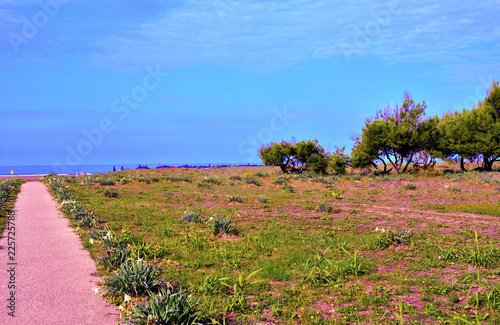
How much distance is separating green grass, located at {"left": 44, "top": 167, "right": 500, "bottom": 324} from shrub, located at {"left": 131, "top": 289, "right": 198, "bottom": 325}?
0.66 ft

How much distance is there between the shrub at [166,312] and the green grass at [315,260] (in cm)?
20

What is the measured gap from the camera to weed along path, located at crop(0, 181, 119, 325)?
539 cm

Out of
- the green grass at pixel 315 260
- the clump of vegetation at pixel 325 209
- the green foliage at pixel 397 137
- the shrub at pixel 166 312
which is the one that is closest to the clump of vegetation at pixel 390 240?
Answer: the green grass at pixel 315 260

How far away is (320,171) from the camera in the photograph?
40031 millimetres

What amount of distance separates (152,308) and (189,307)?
1.60 ft

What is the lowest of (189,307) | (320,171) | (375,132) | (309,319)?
(309,319)

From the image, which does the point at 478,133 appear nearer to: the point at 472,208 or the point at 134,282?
the point at 472,208

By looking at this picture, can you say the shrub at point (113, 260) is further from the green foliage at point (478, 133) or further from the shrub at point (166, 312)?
the green foliage at point (478, 133)

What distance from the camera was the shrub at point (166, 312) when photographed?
4.79m

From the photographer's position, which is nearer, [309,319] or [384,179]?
[309,319]

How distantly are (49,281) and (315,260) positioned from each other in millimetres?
5275

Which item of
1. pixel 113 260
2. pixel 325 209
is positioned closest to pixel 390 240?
pixel 325 209

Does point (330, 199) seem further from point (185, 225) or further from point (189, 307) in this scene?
point (189, 307)

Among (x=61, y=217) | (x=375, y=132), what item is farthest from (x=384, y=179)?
(x=61, y=217)
